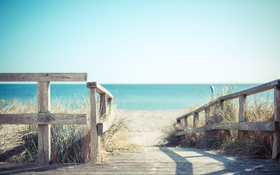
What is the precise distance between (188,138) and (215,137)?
1.94 meters

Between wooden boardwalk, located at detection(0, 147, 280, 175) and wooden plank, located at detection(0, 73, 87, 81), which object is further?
wooden plank, located at detection(0, 73, 87, 81)

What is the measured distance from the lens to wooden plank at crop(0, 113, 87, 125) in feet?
11.0

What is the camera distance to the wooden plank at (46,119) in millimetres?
3350

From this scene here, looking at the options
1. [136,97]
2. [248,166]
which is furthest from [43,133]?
[136,97]

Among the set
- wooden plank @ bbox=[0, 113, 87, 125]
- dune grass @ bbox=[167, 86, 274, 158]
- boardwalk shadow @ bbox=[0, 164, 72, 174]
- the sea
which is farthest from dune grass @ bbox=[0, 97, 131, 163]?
dune grass @ bbox=[167, 86, 274, 158]

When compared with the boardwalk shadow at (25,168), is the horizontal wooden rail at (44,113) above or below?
above

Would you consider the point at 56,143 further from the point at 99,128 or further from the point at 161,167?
the point at 161,167

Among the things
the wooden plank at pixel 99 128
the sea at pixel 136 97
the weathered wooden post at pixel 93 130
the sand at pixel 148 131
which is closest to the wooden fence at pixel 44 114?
the weathered wooden post at pixel 93 130

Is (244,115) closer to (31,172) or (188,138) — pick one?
(188,138)

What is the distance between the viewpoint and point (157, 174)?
2.89 metres

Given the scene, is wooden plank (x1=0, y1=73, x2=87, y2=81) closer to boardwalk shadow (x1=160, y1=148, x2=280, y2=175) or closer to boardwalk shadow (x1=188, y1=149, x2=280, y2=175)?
boardwalk shadow (x1=160, y1=148, x2=280, y2=175)

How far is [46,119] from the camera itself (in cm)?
335

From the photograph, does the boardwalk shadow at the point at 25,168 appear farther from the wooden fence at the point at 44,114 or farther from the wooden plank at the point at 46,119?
the wooden plank at the point at 46,119

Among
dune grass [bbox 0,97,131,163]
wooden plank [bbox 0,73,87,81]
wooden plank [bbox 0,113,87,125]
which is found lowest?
dune grass [bbox 0,97,131,163]
